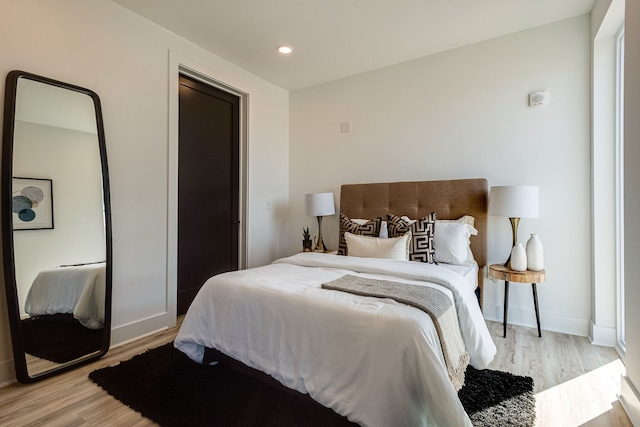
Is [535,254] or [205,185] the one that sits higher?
[205,185]

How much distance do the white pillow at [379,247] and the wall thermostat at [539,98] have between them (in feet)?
5.36

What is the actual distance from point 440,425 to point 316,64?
3.43 m

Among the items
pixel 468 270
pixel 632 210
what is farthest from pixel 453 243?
pixel 632 210

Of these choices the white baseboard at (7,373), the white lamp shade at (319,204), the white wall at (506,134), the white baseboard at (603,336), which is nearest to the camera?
the white baseboard at (7,373)

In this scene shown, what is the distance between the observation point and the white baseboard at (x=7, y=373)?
76.1 inches

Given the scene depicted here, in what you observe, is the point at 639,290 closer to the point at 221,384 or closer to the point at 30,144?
the point at 221,384

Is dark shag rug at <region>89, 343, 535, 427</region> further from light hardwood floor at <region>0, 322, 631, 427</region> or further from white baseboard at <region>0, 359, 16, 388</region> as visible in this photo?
white baseboard at <region>0, 359, 16, 388</region>

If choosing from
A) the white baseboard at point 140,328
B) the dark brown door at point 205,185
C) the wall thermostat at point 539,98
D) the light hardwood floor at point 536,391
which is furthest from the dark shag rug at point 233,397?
the wall thermostat at point 539,98

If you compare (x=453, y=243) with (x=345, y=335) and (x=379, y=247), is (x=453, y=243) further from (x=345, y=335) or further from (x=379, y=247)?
(x=345, y=335)

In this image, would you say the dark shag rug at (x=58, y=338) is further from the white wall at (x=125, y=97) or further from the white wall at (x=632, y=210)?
the white wall at (x=632, y=210)

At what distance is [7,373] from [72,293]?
546 millimetres

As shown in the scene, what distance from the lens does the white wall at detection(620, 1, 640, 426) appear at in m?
1.56

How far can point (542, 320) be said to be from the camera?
2795 mm

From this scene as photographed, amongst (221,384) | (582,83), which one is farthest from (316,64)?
(221,384)
